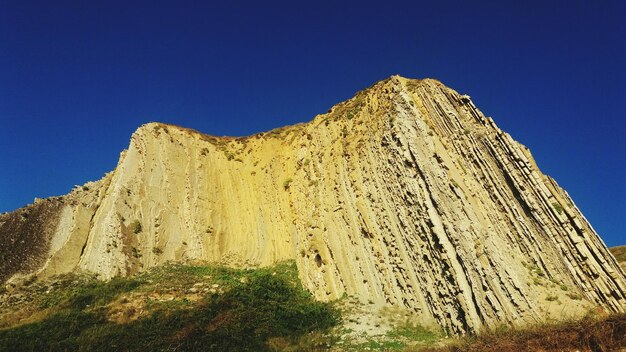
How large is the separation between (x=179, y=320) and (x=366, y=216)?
10.4 m

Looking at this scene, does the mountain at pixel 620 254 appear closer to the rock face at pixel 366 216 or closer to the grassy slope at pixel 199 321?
the rock face at pixel 366 216

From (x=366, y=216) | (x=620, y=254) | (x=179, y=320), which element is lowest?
(x=179, y=320)

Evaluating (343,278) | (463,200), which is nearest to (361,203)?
(343,278)

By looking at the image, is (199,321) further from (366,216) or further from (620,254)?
(620,254)

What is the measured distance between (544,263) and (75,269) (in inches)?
967

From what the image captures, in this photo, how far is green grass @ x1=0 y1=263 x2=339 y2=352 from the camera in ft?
51.4

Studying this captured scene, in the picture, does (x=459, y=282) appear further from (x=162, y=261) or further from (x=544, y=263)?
(x=162, y=261)

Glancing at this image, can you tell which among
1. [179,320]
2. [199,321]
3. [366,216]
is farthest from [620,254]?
[179,320]

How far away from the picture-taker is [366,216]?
21.5 m

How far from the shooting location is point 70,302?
20062 millimetres

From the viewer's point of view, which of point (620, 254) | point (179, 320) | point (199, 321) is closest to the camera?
point (199, 321)

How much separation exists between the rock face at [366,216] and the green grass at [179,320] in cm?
202

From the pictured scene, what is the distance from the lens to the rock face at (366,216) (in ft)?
50.0

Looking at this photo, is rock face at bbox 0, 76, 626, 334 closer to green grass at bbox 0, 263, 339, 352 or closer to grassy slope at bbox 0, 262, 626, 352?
grassy slope at bbox 0, 262, 626, 352
